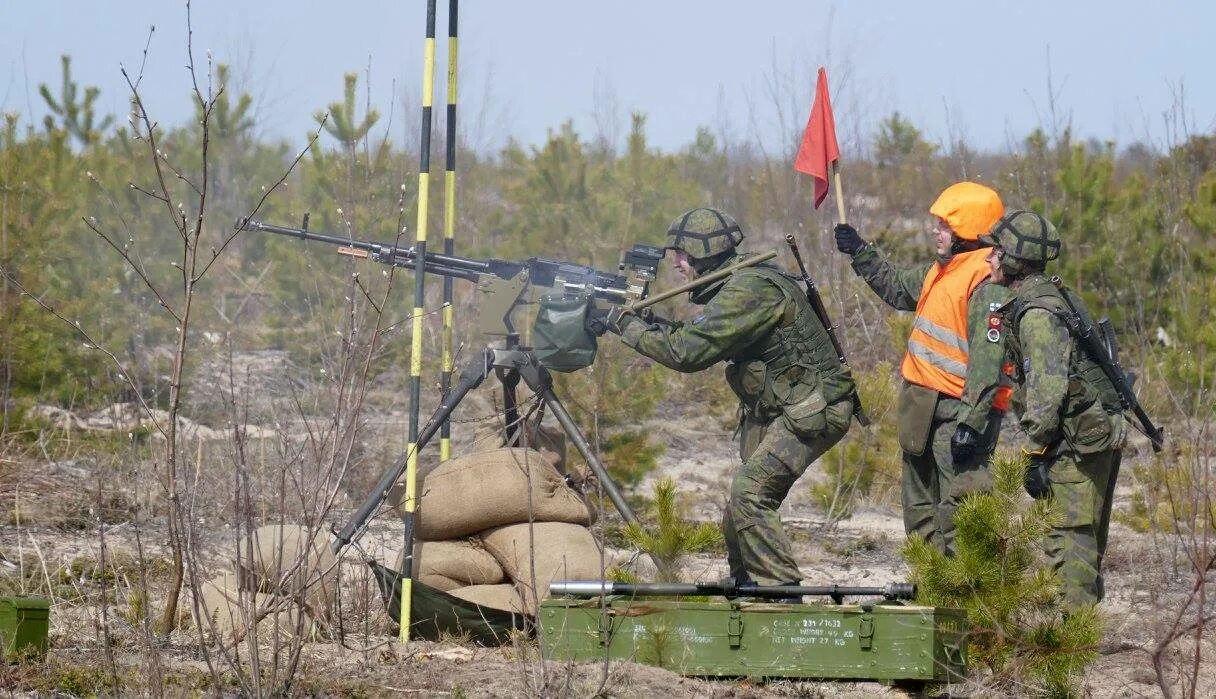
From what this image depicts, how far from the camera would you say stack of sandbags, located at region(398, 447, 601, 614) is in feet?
21.7

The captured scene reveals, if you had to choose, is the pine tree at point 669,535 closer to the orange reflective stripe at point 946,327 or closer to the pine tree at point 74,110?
the orange reflective stripe at point 946,327

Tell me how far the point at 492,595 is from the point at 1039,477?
2.43 m

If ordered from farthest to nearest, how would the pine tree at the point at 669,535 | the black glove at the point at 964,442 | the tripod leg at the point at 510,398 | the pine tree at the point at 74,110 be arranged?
the pine tree at the point at 74,110, the tripod leg at the point at 510,398, the black glove at the point at 964,442, the pine tree at the point at 669,535

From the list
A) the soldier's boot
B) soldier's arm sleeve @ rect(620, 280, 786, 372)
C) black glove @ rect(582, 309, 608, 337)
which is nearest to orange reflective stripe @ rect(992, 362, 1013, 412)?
soldier's arm sleeve @ rect(620, 280, 786, 372)

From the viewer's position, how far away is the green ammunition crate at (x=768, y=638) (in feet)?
16.9

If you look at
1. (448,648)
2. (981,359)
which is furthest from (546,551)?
(981,359)

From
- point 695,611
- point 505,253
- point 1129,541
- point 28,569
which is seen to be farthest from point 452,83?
point 505,253

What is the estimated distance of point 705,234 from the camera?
659 cm

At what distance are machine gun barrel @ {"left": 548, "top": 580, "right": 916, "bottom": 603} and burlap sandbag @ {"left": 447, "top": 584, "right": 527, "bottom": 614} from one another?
35.7 inches

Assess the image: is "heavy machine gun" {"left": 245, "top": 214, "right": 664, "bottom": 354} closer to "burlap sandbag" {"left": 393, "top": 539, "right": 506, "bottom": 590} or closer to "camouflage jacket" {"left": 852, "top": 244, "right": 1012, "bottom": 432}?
"burlap sandbag" {"left": 393, "top": 539, "right": 506, "bottom": 590}

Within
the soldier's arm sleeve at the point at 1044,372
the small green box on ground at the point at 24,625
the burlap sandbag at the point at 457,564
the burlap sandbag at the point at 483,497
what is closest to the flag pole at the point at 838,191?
the soldier's arm sleeve at the point at 1044,372

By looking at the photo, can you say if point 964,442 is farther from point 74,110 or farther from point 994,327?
point 74,110

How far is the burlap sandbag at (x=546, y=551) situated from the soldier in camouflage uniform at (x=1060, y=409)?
1.95 m

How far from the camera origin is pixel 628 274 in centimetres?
691
